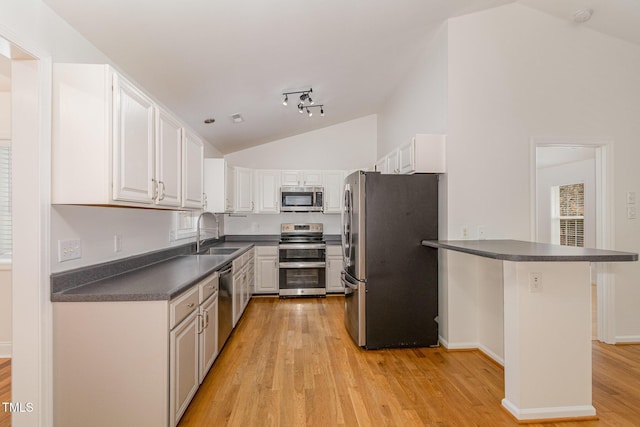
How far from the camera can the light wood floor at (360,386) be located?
6.64ft

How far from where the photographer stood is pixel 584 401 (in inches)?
Answer: 80.9

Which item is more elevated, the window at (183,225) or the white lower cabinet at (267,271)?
the window at (183,225)

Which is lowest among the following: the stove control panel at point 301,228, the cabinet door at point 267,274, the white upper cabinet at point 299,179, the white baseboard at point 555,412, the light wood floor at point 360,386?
the light wood floor at point 360,386

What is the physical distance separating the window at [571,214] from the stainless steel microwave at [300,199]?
508 centimetres

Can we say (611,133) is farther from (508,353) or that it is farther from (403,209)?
(508,353)

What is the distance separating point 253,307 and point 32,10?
12.3ft

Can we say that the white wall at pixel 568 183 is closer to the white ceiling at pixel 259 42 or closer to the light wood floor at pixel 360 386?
the light wood floor at pixel 360 386

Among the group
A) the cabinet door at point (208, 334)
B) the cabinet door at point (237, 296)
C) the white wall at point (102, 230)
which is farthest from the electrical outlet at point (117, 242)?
the cabinet door at point (237, 296)

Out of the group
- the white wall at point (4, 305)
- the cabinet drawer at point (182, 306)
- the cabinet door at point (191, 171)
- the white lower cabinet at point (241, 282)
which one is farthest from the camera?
the white lower cabinet at point (241, 282)

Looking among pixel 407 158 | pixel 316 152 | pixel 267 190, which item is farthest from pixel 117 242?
pixel 316 152

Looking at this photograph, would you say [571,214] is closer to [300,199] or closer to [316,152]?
[316,152]

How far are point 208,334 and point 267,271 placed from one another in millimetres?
2506

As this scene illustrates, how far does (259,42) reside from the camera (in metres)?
2.53

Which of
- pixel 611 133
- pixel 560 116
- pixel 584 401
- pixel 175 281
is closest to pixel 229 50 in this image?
pixel 175 281
